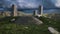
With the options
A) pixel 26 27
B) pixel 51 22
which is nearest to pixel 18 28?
pixel 26 27

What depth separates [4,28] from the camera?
343 centimetres

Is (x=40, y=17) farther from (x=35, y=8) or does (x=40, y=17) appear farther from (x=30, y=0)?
(x=30, y=0)

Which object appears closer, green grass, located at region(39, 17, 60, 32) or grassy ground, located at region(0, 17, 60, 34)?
grassy ground, located at region(0, 17, 60, 34)

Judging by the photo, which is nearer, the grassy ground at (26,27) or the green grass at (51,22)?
the grassy ground at (26,27)

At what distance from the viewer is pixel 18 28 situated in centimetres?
343

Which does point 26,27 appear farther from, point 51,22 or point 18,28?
point 51,22

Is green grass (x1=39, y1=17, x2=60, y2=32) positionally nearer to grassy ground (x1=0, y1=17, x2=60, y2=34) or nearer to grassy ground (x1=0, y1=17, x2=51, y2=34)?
grassy ground (x1=0, y1=17, x2=60, y2=34)

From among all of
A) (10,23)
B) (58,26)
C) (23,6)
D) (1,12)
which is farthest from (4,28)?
(58,26)

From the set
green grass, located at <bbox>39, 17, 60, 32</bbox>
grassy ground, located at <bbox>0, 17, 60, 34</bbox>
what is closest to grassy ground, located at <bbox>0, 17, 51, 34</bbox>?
grassy ground, located at <bbox>0, 17, 60, 34</bbox>

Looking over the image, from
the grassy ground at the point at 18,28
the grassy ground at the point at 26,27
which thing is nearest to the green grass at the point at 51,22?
the grassy ground at the point at 26,27

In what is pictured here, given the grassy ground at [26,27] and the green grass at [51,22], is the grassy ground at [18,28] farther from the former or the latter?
the green grass at [51,22]

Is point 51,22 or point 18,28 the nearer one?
point 18,28

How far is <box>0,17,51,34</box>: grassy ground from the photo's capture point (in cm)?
335

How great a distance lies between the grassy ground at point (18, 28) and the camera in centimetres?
335
